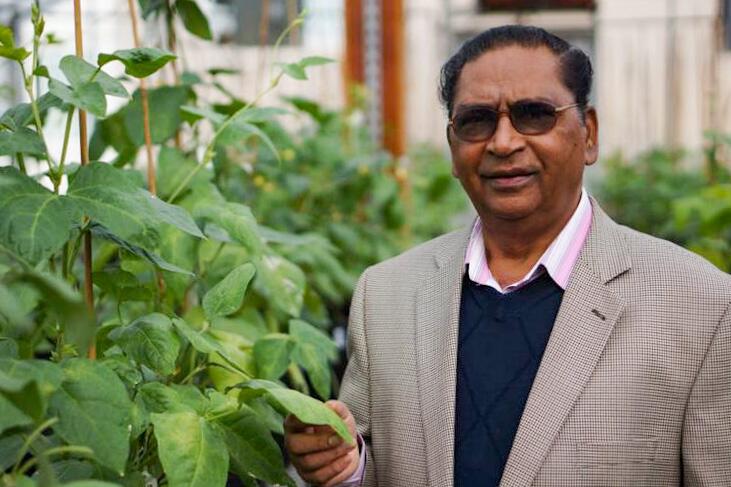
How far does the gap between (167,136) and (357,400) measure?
68cm

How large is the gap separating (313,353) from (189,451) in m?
0.56

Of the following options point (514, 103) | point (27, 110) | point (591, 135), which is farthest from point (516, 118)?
point (27, 110)

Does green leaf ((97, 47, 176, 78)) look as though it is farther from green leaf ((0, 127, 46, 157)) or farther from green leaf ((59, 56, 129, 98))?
green leaf ((0, 127, 46, 157))

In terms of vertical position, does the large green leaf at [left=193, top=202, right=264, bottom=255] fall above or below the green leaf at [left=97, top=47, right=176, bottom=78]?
below

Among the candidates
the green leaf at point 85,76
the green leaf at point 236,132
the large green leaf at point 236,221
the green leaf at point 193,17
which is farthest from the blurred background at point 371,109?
the green leaf at point 85,76

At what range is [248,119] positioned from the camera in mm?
2139

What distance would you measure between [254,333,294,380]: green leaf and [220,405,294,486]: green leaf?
33cm

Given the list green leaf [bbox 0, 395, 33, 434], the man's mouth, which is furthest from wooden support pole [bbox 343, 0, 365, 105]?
green leaf [bbox 0, 395, 33, 434]

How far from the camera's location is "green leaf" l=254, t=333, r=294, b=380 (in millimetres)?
2097

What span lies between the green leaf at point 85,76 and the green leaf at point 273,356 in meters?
0.65

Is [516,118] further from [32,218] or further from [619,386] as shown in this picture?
[32,218]

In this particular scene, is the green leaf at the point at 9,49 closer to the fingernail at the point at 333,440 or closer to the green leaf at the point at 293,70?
the green leaf at the point at 293,70

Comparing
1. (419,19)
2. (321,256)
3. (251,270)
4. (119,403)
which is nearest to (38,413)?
(119,403)

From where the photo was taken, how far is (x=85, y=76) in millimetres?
1580
